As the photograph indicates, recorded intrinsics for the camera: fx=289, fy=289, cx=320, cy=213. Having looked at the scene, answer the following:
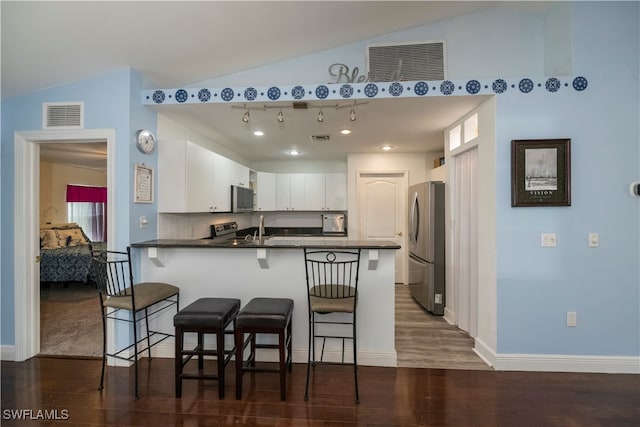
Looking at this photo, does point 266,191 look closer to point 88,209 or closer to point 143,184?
point 143,184

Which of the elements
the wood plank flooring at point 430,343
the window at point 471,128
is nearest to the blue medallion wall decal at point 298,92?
the window at point 471,128

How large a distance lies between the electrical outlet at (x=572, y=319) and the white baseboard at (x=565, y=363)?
0.28 m

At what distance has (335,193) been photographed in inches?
223

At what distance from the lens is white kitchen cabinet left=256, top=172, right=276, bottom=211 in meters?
Result: 5.74

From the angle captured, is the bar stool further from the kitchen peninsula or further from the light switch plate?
the light switch plate

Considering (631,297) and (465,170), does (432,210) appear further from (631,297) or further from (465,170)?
(631,297)

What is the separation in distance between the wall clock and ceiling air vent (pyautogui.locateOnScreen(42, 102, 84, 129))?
49 centimetres

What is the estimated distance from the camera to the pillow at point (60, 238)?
5285 mm

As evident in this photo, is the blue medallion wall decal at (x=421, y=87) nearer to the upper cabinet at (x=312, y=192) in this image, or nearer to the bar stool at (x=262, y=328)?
the bar stool at (x=262, y=328)

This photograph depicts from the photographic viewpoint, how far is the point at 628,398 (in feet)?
7.08

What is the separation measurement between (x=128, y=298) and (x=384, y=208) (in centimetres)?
410

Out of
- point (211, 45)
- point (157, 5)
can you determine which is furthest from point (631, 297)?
point (157, 5)

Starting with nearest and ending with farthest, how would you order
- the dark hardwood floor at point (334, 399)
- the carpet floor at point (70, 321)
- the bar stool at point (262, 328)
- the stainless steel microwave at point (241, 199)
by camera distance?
1. the dark hardwood floor at point (334, 399)
2. the bar stool at point (262, 328)
3. the carpet floor at point (70, 321)
4. the stainless steel microwave at point (241, 199)

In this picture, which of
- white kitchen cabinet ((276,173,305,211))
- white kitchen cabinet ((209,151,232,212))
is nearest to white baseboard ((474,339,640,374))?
white kitchen cabinet ((209,151,232,212))
